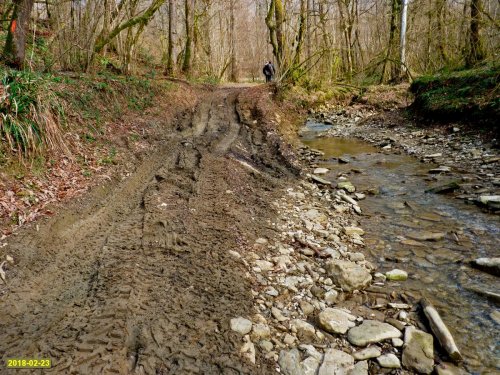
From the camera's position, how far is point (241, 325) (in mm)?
2631

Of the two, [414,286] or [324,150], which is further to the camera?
[324,150]

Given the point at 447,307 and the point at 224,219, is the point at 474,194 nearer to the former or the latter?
the point at 447,307

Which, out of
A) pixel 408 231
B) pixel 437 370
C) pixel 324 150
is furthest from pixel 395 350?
pixel 324 150

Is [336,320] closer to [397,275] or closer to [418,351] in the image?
[418,351]

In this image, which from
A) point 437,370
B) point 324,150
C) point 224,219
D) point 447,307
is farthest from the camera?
point 324,150

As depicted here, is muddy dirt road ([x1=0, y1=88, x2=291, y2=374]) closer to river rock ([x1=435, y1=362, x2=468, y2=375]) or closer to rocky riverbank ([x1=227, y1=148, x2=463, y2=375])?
rocky riverbank ([x1=227, y1=148, x2=463, y2=375])

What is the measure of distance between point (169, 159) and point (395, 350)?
498cm

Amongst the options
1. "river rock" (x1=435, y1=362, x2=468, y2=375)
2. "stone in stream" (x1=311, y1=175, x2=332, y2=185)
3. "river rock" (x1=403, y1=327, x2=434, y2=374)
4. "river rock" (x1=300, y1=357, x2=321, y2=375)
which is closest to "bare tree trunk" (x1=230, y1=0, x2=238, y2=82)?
"stone in stream" (x1=311, y1=175, x2=332, y2=185)

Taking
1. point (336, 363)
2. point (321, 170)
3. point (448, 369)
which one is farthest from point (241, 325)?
point (321, 170)

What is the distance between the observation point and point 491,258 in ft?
11.8

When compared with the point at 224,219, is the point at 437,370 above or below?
below

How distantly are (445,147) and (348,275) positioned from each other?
627 centimetres

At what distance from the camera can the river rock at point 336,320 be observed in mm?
2742

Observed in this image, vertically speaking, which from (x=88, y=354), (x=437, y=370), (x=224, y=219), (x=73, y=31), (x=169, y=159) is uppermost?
(x=73, y=31)
